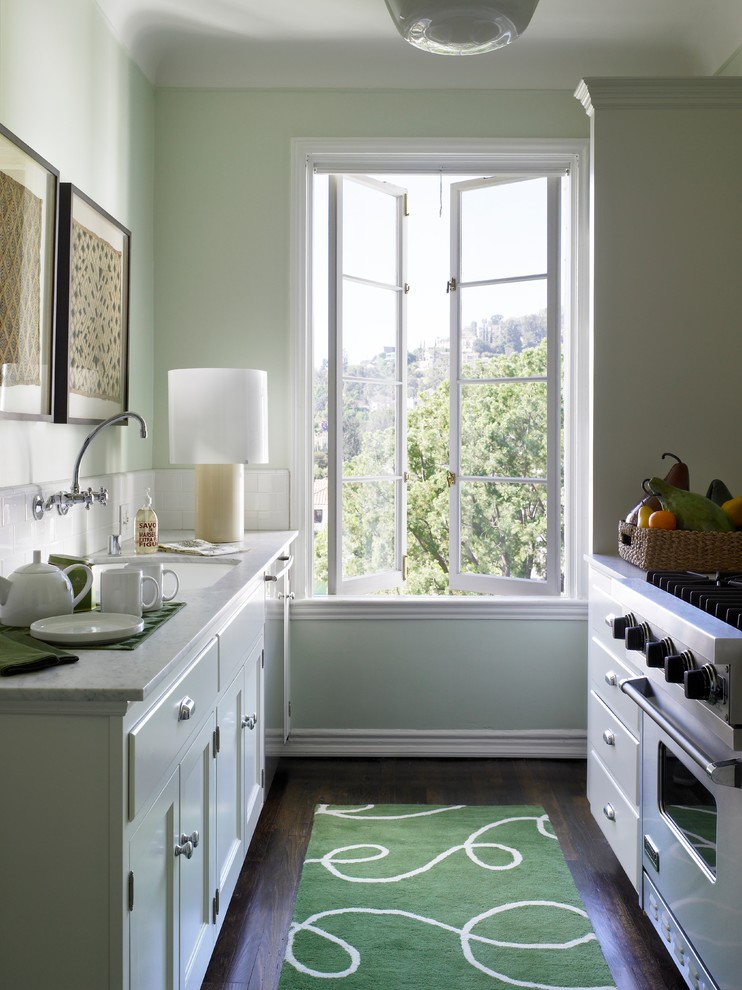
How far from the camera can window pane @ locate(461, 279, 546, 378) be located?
3607 millimetres

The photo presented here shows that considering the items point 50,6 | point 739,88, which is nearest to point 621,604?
point 739,88

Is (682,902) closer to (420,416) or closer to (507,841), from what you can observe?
(507,841)

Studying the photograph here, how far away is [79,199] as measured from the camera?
2.57 m

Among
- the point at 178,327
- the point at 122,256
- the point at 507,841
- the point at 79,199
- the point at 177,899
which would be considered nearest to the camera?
the point at 177,899

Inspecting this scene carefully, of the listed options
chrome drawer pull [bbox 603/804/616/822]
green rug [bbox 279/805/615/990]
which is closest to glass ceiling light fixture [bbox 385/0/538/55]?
chrome drawer pull [bbox 603/804/616/822]

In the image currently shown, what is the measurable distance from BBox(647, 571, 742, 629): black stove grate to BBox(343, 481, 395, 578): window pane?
1.53m

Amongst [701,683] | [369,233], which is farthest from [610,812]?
[369,233]

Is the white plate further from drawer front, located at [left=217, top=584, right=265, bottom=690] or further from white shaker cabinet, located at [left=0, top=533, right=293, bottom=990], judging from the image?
drawer front, located at [left=217, top=584, right=265, bottom=690]

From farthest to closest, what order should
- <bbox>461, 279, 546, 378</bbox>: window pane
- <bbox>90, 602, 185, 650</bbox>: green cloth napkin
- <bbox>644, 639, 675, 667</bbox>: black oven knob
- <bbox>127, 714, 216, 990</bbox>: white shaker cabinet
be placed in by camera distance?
<bbox>461, 279, 546, 378</bbox>: window pane < <bbox>644, 639, 675, 667</bbox>: black oven knob < <bbox>90, 602, 185, 650</bbox>: green cloth napkin < <bbox>127, 714, 216, 990</bbox>: white shaker cabinet

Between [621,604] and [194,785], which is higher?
[621,604]

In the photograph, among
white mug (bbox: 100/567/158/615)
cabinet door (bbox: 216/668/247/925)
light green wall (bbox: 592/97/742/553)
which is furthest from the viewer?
light green wall (bbox: 592/97/742/553)

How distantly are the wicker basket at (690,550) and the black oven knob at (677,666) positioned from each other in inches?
26.4

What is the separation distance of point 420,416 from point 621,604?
412cm

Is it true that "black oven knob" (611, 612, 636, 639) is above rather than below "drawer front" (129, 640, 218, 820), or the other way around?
above
